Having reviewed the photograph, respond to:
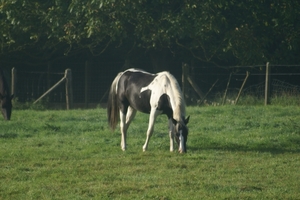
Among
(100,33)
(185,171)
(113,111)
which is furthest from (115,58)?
(185,171)

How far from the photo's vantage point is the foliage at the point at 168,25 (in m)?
23.4

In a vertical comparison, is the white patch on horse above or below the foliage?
Answer: below

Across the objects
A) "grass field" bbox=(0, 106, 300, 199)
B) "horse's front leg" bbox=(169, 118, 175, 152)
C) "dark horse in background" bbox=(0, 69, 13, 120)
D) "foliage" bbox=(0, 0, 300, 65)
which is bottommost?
"grass field" bbox=(0, 106, 300, 199)

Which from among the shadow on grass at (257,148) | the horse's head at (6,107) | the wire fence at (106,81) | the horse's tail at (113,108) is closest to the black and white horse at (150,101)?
the horse's tail at (113,108)

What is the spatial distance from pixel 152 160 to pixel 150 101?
5.99ft

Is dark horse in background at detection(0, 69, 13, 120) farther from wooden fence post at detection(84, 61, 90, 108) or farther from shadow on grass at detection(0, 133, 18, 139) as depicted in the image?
wooden fence post at detection(84, 61, 90, 108)

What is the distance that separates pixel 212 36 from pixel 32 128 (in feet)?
35.7

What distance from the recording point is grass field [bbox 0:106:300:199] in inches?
351

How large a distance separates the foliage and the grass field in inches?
246

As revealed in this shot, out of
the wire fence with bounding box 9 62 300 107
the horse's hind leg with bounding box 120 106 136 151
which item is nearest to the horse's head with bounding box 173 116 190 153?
the horse's hind leg with bounding box 120 106 136 151

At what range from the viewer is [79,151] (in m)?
12.5

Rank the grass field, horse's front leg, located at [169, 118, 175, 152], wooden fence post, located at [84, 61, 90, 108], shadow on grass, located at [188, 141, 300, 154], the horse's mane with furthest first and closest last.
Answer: wooden fence post, located at [84, 61, 90, 108] < shadow on grass, located at [188, 141, 300, 154] < horse's front leg, located at [169, 118, 175, 152] < the horse's mane < the grass field

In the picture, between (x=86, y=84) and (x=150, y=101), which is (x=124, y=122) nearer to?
(x=150, y=101)

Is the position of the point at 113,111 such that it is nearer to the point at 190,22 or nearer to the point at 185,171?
the point at 185,171
